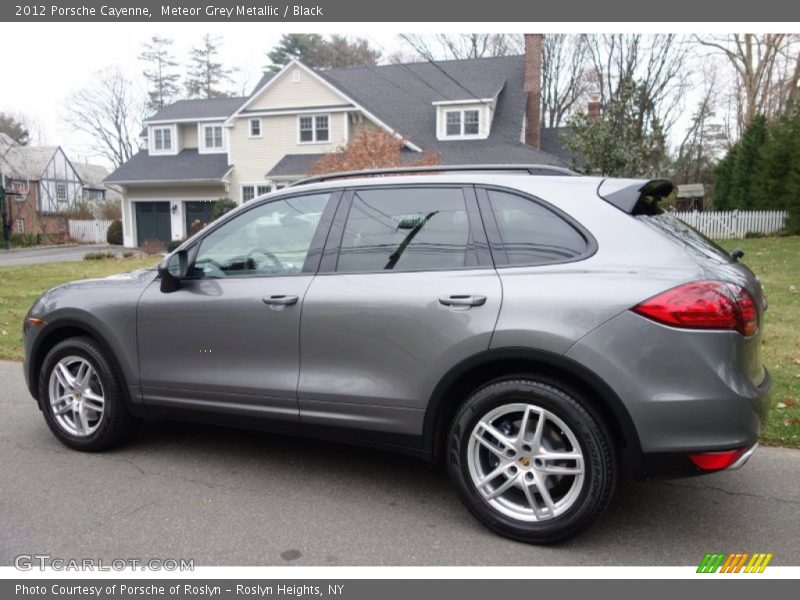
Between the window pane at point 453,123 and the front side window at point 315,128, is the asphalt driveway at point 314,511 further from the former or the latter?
the front side window at point 315,128

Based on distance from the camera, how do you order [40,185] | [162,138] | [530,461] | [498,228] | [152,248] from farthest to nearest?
[40,185] → [162,138] → [152,248] → [498,228] → [530,461]

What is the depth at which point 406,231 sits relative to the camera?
3717mm

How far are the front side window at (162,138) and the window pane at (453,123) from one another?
15.3 metres

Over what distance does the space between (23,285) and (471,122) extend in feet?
60.0

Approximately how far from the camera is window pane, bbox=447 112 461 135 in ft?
90.3

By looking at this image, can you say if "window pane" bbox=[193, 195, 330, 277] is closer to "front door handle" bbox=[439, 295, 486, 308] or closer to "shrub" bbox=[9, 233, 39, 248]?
"front door handle" bbox=[439, 295, 486, 308]

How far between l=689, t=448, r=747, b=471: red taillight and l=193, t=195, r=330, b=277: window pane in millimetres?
2321

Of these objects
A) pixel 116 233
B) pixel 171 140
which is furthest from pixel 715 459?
pixel 116 233

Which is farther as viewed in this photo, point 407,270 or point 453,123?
point 453,123

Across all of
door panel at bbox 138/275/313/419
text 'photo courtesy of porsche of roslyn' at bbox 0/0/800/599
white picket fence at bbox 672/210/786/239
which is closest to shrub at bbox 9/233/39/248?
white picket fence at bbox 672/210/786/239

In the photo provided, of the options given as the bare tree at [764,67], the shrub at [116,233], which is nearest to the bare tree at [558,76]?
the bare tree at [764,67]

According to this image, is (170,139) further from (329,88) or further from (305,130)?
(329,88)

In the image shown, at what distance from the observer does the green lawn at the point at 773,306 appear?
514 centimetres
